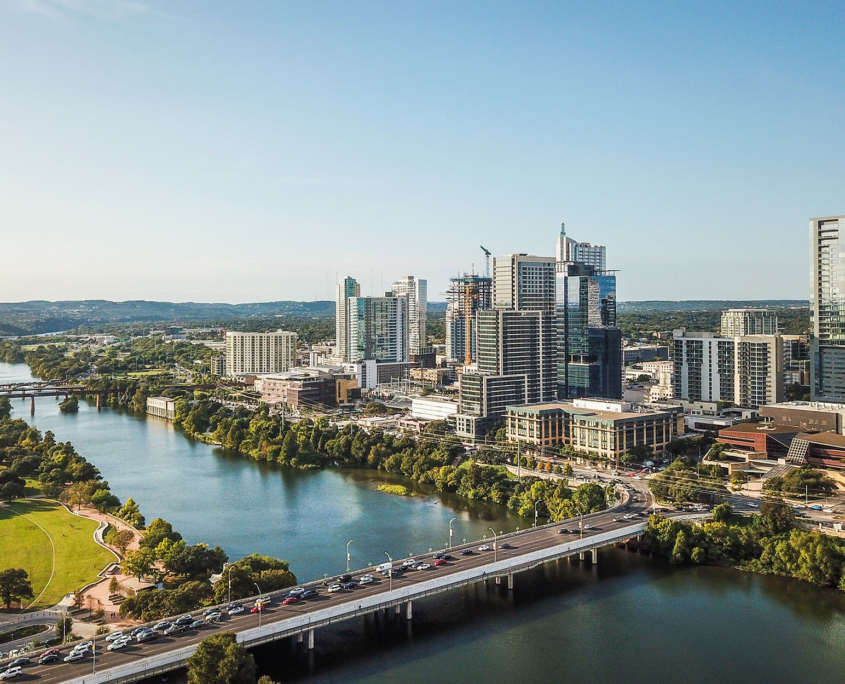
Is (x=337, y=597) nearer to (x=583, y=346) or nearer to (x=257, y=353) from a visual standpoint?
(x=583, y=346)

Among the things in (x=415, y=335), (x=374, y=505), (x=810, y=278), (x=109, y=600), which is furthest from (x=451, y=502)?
(x=415, y=335)

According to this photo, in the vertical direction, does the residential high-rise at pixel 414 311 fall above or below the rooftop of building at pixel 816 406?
above

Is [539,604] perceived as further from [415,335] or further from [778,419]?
[415,335]

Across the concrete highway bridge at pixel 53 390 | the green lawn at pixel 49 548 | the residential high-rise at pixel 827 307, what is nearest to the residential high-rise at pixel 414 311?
the concrete highway bridge at pixel 53 390

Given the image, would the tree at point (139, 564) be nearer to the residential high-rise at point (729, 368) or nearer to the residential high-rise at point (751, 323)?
the residential high-rise at point (729, 368)

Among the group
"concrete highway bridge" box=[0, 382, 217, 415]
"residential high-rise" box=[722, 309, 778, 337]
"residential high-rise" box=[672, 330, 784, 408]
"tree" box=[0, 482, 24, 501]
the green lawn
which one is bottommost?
the green lawn

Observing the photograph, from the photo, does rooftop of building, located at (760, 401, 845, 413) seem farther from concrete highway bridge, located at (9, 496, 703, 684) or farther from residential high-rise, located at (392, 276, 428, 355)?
residential high-rise, located at (392, 276, 428, 355)

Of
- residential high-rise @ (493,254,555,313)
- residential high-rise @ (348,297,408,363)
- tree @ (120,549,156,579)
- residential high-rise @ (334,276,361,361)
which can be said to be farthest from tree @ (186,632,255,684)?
residential high-rise @ (334,276,361,361)
